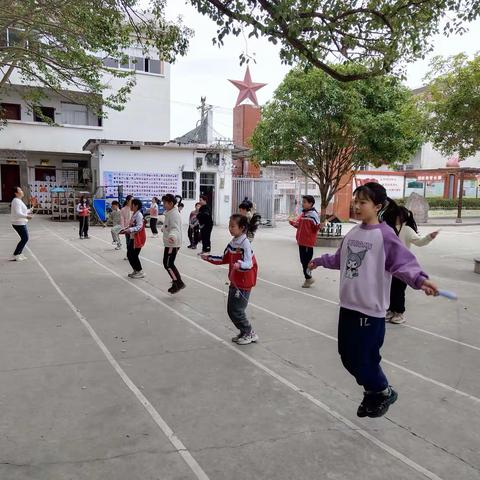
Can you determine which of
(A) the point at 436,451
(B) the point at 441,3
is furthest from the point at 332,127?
(A) the point at 436,451

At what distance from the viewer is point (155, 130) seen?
2972 cm

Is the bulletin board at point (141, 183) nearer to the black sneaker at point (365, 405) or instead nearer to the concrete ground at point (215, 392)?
the concrete ground at point (215, 392)

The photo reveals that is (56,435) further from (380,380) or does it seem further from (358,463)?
(380,380)

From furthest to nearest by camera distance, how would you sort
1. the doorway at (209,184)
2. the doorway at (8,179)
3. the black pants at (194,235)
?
the doorway at (8,179)
the doorway at (209,184)
the black pants at (194,235)

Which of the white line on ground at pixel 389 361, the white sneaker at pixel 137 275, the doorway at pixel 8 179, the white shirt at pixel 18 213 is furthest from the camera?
the doorway at pixel 8 179

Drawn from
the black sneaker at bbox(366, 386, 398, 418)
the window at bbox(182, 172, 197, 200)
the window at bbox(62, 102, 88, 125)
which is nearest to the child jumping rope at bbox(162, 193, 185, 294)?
the black sneaker at bbox(366, 386, 398, 418)

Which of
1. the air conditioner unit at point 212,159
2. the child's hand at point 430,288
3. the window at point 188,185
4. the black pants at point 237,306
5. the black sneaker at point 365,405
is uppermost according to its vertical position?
the air conditioner unit at point 212,159

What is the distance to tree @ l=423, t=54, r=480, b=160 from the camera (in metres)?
10.5

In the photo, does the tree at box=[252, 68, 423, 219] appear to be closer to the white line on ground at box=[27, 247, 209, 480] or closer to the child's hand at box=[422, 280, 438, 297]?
the white line on ground at box=[27, 247, 209, 480]

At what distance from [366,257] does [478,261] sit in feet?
29.2

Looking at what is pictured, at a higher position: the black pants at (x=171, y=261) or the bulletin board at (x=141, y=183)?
the bulletin board at (x=141, y=183)

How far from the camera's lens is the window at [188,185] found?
23391 millimetres

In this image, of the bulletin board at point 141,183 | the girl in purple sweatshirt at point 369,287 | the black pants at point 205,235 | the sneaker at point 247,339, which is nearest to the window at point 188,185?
the bulletin board at point 141,183

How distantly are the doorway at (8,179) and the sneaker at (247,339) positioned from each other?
27.1 metres
